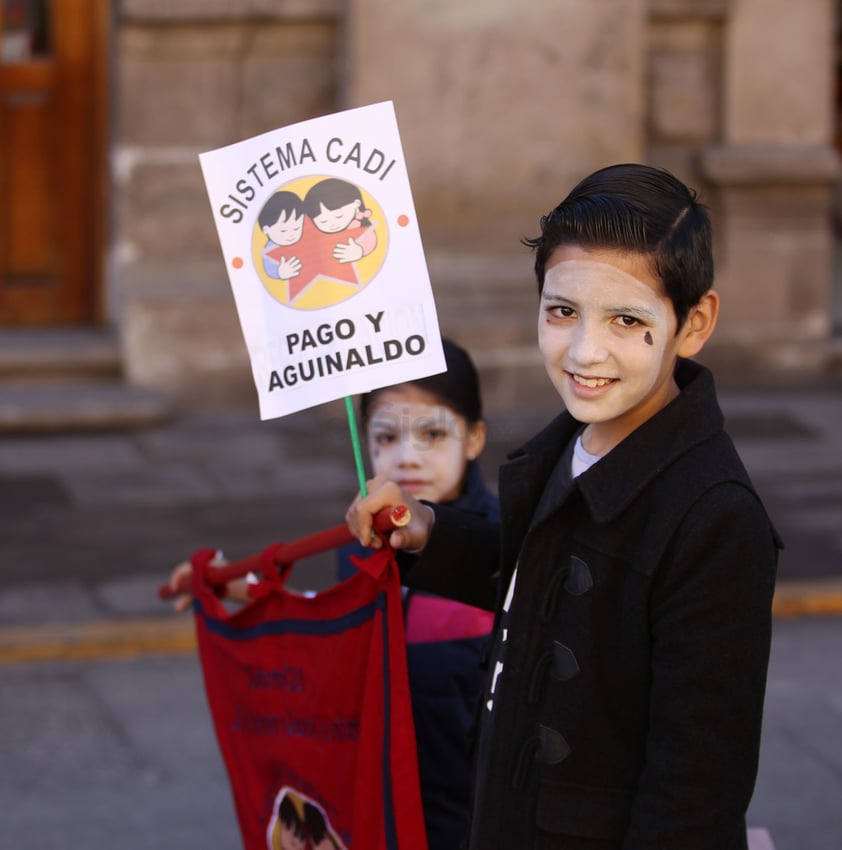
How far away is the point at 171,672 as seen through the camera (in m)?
6.00

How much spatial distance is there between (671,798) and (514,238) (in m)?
8.52

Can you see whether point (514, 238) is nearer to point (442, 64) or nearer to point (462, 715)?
point (442, 64)

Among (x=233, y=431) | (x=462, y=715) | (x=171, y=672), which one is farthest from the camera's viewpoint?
(x=233, y=431)

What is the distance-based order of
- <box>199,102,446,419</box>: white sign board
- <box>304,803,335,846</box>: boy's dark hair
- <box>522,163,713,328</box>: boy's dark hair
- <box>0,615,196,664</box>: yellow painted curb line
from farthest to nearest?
<box>0,615,196,664</box>: yellow painted curb line, <box>304,803,335,846</box>: boy's dark hair, <box>199,102,446,419</box>: white sign board, <box>522,163,713,328</box>: boy's dark hair

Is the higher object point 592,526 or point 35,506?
point 592,526

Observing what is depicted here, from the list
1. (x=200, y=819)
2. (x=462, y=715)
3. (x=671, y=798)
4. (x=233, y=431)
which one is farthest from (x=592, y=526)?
(x=233, y=431)

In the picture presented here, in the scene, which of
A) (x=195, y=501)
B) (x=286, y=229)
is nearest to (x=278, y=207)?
(x=286, y=229)

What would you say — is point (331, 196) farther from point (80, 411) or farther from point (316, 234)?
point (80, 411)

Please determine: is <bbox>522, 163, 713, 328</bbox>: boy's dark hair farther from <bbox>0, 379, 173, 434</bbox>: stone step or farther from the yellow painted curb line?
<bbox>0, 379, 173, 434</bbox>: stone step

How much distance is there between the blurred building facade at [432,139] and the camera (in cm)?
992

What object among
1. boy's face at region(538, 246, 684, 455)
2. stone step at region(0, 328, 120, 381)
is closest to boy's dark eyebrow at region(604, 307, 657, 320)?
boy's face at region(538, 246, 684, 455)

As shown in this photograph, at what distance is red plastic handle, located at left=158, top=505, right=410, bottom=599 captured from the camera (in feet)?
8.77

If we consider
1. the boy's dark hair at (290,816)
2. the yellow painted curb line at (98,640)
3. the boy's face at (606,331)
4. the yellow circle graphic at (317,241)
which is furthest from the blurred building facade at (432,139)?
the boy's face at (606,331)

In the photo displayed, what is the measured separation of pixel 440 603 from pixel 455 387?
0.44 m
